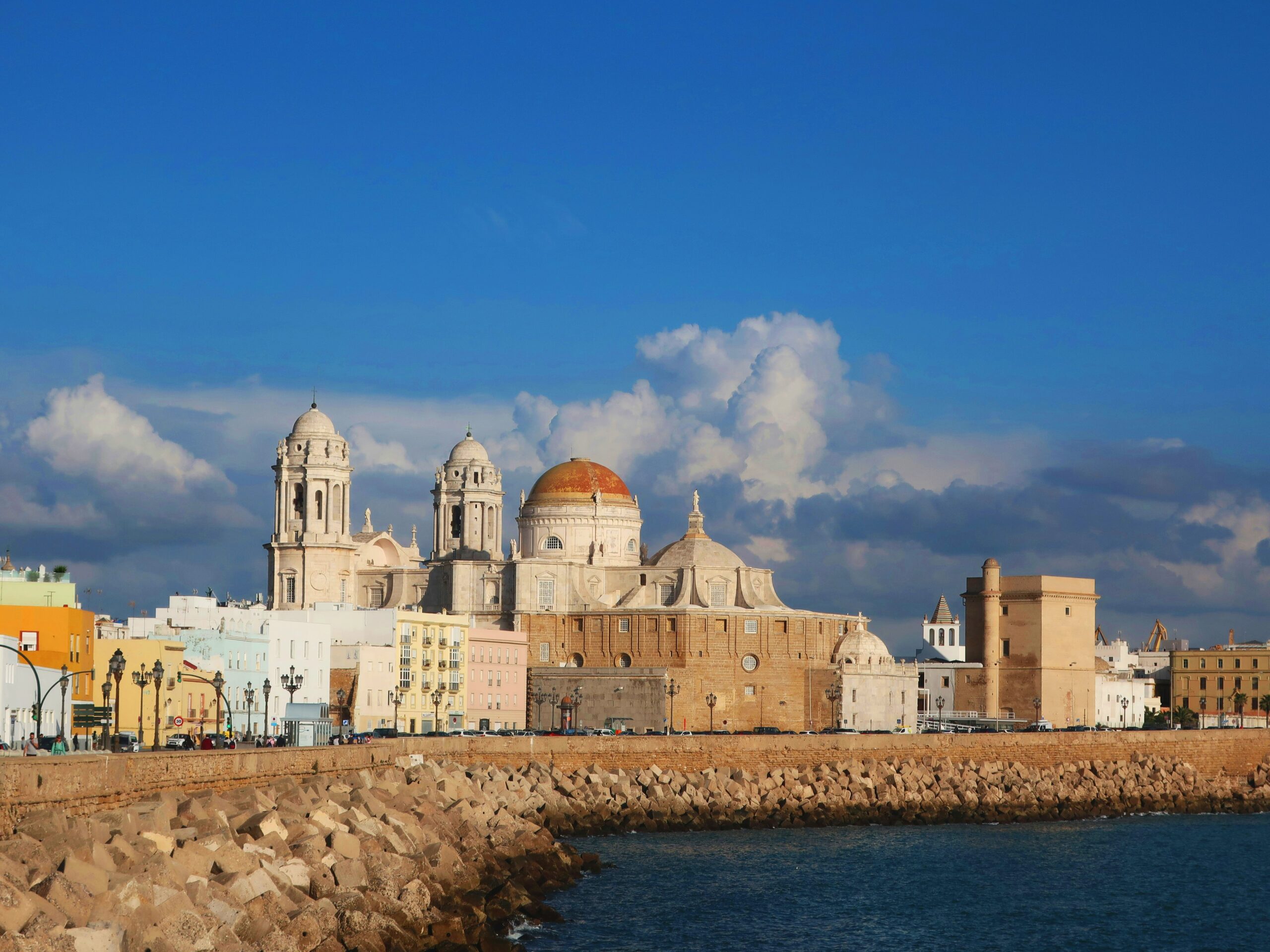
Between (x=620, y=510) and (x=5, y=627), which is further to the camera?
(x=620, y=510)

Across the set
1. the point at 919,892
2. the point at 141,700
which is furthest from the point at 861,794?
the point at 141,700

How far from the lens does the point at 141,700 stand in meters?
43.2

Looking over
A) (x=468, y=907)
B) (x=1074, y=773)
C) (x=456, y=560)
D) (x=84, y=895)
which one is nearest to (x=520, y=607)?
(x=456, y=560)

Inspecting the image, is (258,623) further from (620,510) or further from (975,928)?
(975,928)

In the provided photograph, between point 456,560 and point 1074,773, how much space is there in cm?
3840

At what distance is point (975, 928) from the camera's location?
34.4 meters

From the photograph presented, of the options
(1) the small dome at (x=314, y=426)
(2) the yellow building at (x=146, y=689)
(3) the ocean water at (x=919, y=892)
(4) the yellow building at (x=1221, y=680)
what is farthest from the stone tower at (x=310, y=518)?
(4) the yellow building at (x=1221, y=680)

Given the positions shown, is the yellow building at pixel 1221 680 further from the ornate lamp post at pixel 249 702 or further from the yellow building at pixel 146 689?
the yellow building at pixel 146 689

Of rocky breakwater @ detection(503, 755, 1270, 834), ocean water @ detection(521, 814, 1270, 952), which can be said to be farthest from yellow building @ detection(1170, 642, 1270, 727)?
ocean water @ detection(521, 814, 1270, 952)

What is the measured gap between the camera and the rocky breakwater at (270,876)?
65.7 feet

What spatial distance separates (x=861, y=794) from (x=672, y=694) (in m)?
23.8

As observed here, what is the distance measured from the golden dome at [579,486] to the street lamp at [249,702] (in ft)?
99.8

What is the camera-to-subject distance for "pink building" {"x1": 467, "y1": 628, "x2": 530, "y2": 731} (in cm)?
7781

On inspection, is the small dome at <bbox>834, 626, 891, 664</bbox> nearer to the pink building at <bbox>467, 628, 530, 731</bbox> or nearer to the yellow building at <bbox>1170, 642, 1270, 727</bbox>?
the pink building at <bbox>467, 628, 530, 731</bbox>
